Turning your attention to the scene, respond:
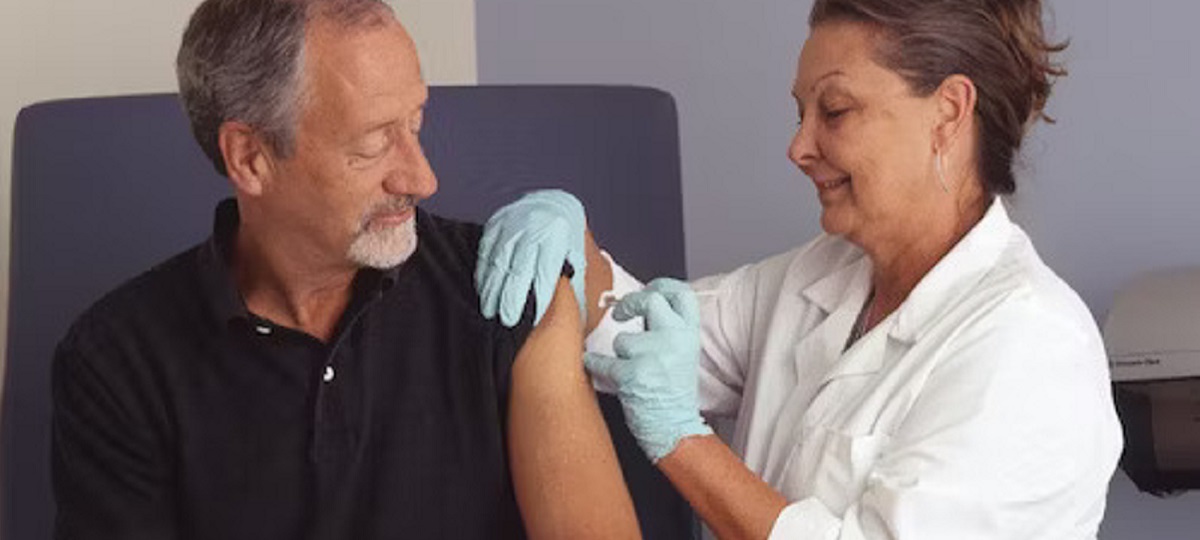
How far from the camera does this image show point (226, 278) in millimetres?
1979

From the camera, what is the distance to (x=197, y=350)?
198 centimetres

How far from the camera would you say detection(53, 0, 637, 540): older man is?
6.29 feet

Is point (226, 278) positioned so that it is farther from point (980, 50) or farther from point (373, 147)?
point (980, 50)

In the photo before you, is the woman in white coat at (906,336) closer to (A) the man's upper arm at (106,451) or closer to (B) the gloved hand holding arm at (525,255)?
(B) the gloved hand holding arm at (525,255)

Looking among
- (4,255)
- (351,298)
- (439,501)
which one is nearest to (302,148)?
(351,298)

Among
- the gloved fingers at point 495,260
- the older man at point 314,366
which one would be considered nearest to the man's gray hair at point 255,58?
the older man at point 314,366

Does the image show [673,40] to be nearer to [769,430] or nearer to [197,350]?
[769,430]

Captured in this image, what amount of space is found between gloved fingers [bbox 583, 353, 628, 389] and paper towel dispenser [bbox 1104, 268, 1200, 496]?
3.49 feet

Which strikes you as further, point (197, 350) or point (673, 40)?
point (673, 40)

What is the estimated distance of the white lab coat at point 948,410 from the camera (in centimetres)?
190

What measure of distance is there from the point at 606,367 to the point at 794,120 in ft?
4.51

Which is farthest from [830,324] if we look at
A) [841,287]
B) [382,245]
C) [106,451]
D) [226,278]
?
[106,451]

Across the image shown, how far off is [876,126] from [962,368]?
26 cm

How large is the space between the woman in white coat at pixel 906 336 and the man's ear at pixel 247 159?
0.24 meters
